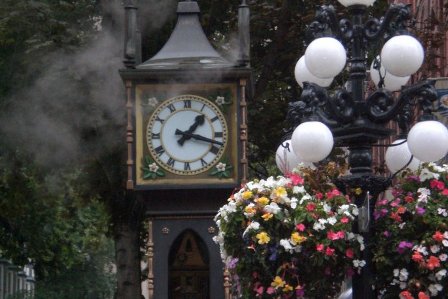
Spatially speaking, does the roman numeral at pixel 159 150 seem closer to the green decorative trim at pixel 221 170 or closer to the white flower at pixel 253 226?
the green decorative trim at pixel 221 170

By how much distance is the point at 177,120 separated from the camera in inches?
418

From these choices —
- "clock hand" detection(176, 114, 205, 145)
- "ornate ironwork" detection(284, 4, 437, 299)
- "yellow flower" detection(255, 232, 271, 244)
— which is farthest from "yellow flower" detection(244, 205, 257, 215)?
"clock hand" detection(176, 114, 205, 145)

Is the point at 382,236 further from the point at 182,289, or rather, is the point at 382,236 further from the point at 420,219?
the point at 182,289

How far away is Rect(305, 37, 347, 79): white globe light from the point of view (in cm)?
941

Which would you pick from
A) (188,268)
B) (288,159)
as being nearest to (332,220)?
(288,159)

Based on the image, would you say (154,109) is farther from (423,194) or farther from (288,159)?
(423,194)

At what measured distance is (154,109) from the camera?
10.7 meters

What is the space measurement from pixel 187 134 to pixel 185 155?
17 centimetres

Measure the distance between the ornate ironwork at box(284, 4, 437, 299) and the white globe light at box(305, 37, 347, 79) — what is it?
13cm

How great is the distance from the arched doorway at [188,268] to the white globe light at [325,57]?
165 cm

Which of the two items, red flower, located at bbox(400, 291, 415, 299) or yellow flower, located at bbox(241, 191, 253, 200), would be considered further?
yellow flower, located at bbox(241, 191, 253, 200)

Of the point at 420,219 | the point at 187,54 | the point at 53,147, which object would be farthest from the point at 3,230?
the point at 420,219

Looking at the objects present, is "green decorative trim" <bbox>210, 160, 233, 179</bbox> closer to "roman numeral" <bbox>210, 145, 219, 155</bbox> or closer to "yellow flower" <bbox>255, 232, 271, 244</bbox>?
"roman numeral" <bbox>210, 145, 219, 155</bbox>

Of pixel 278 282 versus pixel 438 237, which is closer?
pixel 438 237
